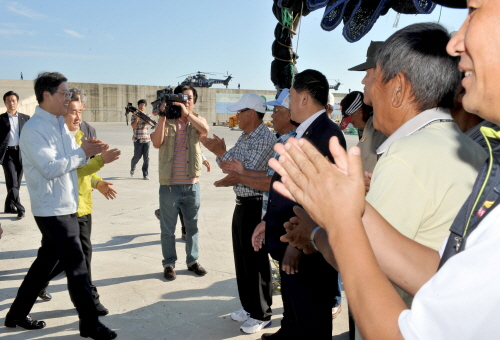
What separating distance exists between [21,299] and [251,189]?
6.92ft

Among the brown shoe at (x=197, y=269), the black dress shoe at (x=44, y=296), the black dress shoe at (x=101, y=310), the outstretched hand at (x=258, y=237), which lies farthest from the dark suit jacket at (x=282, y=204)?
the black dress shoe at (x=44, y=296)

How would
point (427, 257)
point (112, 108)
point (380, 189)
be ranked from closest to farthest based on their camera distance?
point (427, 257)
point (380, 189)
point (112, 108)

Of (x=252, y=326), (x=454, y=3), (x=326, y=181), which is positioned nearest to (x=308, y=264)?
(x=252, y=326)

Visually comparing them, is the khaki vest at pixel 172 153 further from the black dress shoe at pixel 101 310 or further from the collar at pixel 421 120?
the collar at pixel 421 120

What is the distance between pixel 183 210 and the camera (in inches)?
193

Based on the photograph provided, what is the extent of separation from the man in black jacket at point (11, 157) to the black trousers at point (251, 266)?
4.52 m

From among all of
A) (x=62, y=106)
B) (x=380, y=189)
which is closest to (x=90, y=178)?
(x=62, y=106)

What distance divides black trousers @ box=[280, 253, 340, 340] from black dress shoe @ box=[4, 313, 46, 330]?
2250 mm

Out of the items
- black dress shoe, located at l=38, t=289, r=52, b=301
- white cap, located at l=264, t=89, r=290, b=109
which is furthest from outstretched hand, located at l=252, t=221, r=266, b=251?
black dress shoe, located at l=38, t=289, r=52, b=301

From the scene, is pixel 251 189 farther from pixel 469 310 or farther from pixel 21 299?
pixel 469 310

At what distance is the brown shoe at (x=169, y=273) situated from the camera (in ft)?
15.2

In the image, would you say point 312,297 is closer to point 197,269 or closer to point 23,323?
point 197,269

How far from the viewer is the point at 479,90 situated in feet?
2.89

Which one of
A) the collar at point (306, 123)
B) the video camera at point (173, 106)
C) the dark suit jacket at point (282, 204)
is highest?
the video camera at point (173, 106)
